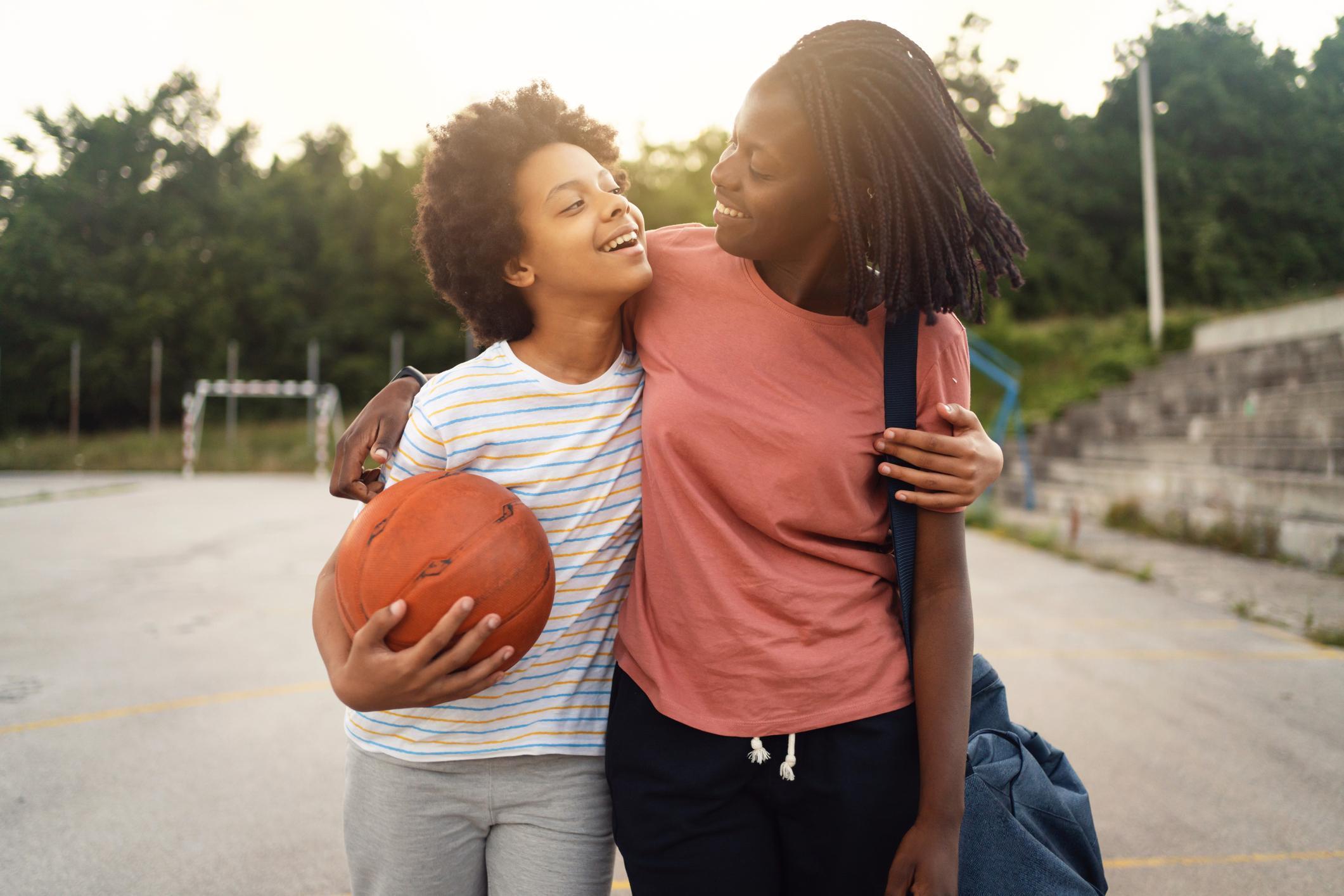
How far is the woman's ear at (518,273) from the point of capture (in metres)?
1.86

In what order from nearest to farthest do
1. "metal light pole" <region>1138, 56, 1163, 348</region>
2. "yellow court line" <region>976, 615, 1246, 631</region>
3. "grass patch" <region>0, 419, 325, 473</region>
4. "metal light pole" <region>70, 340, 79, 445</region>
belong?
"yellow court line" <region>976, 615, 1246, 631</region>
"metal light pole" <region>1138, 56, 1163, 348</region>
"grass patch" <region>0, 419, 325, 473</region>
"metal light pole" <region>70, 340, 79, 445</region>

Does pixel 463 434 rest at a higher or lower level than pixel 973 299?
lower

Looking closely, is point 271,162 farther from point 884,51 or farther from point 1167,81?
point 884,51

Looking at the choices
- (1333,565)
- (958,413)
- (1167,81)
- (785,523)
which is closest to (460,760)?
(785,523)

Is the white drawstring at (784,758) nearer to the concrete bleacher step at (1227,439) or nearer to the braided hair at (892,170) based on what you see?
the braided hair at (892,170)

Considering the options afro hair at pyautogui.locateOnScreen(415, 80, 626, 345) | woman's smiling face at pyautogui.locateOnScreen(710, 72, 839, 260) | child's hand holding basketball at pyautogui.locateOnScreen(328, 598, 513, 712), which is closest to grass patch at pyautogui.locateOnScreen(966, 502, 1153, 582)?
afro hair at pyautogui.locateOnScreen(415, 80, 626, 345)

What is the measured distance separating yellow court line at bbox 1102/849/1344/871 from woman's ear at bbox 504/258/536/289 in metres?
→ 2.60

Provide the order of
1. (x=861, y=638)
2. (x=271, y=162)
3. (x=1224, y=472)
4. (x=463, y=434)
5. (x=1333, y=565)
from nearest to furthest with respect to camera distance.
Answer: (x=861, y=638), (x=463, y=434), (x=1333, y=565), (x=1224, y=472), (x=271, y=162)

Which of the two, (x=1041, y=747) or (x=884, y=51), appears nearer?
(x=884, y=51)

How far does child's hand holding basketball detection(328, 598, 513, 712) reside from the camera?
1.48 metres

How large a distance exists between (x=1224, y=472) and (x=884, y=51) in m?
10.1

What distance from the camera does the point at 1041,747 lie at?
1.79 meters

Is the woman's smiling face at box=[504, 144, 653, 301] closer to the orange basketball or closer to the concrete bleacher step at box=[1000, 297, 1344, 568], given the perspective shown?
the orange basketball

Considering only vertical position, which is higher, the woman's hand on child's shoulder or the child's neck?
the child's neck
